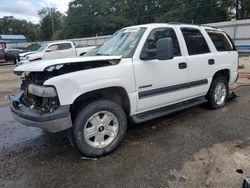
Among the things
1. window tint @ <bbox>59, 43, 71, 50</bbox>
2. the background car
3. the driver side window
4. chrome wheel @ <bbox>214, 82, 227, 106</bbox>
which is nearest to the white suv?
chrome wheel @ <bbox>214, 82, 227, 106</bbox>

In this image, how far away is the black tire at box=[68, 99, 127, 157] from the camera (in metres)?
3.77

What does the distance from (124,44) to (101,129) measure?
1555 millimetres

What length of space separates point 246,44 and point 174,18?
26325 millimetres

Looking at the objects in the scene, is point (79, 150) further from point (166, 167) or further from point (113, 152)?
point (166, 167)

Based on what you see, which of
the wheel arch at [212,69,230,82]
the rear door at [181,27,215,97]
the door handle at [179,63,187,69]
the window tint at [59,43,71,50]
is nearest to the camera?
the door handle at [179,63,187,69]

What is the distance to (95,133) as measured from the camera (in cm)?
398

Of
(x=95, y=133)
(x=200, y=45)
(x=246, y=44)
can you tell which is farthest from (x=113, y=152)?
(x=246, y=44)

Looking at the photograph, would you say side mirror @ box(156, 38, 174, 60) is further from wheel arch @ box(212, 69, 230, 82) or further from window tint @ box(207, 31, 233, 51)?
wheel arch @ box(212, 69, 230, 82)

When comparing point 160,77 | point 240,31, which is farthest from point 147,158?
point 240,31

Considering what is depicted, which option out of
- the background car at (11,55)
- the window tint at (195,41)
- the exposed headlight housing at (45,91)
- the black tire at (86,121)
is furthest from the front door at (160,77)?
the background car at (11,55)

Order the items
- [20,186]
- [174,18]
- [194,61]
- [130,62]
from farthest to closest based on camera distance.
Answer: [174,18] → [194,61] → [130,62] → [20,186]

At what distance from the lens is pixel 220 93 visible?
627cm

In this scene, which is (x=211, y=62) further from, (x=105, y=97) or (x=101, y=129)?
(x=101, y=129)

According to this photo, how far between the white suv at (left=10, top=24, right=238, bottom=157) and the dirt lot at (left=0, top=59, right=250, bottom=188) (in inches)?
14.5
